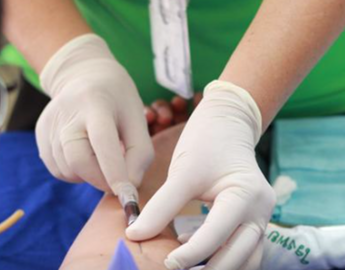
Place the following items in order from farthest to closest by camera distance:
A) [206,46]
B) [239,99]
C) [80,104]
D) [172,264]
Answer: [206,46] → [80,104] → [239,99] → [172,264]

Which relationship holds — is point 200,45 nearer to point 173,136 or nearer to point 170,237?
point 173,136

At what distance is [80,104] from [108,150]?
0.11 meters

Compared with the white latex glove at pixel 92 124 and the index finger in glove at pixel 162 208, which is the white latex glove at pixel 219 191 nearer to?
the index finger in glove at pixel 162 208

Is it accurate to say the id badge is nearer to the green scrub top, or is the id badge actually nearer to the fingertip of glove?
the green scrub top

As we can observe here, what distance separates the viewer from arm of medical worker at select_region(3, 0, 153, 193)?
991 mm

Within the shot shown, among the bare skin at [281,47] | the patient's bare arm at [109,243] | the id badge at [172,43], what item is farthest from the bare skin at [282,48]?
the patient's bare arm at [109,243]

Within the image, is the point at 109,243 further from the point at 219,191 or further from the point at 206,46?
the point at 206,46

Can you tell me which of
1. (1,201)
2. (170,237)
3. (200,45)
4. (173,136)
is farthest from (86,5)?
(170,237)

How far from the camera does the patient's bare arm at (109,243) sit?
0.81 metres

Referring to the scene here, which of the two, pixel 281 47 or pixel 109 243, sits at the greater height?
pixel 281 47

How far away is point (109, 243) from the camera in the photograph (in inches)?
34.2

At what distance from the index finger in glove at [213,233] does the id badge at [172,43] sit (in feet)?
1.11

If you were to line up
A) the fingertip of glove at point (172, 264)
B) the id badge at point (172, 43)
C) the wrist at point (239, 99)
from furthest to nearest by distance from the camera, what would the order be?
Result: the id badge at point (172, 43) → the wrist at point (239, 99) → the fingertip of glove at point (172, 264)

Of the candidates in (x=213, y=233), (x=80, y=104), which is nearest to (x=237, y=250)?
(x=213, y=233)
